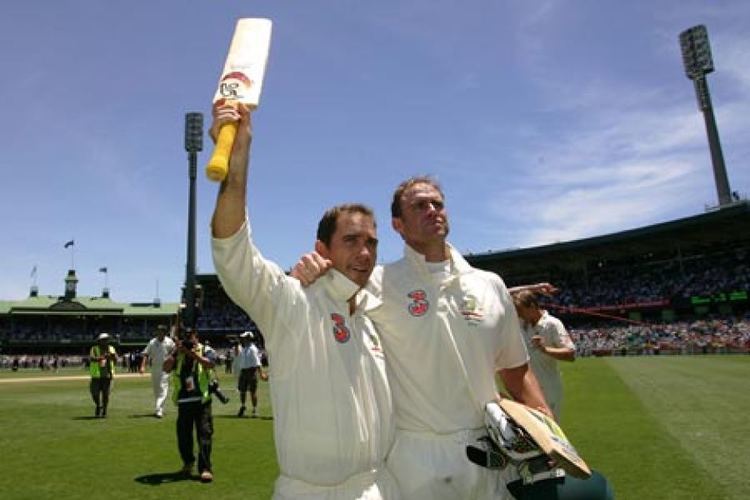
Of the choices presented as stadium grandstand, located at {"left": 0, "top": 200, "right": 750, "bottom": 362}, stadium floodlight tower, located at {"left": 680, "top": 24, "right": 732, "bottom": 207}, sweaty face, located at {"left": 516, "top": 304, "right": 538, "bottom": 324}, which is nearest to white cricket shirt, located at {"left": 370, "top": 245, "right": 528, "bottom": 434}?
sweaty face, located at {"left": 516, "top": 304, "right": 538, "bottom": 324}

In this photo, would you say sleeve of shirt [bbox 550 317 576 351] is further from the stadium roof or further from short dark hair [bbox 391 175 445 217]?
the stadium roof

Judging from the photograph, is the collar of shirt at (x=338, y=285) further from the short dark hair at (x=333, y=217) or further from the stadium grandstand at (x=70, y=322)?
the stadium grandstand at (x=70, y=322)

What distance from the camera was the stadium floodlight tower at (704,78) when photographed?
72375mm

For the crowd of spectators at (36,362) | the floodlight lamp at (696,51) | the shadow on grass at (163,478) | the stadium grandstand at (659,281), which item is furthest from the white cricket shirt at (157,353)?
the floodlight lamp at (696,51)

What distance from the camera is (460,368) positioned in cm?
317

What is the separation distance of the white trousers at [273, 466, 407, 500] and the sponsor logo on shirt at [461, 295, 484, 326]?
3.20 ft

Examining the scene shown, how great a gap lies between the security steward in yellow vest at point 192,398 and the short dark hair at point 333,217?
7.19m

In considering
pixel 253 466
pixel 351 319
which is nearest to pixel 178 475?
pixel 253 466

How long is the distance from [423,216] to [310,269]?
2.84ft

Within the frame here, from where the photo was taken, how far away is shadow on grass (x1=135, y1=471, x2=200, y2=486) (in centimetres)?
898

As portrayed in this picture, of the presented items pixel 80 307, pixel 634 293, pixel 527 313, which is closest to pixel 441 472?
pixel 527 313

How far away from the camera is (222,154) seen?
2416mm

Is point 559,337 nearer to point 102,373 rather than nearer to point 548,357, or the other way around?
point 548,357

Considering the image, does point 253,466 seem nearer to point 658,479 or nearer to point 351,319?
point 658,479
